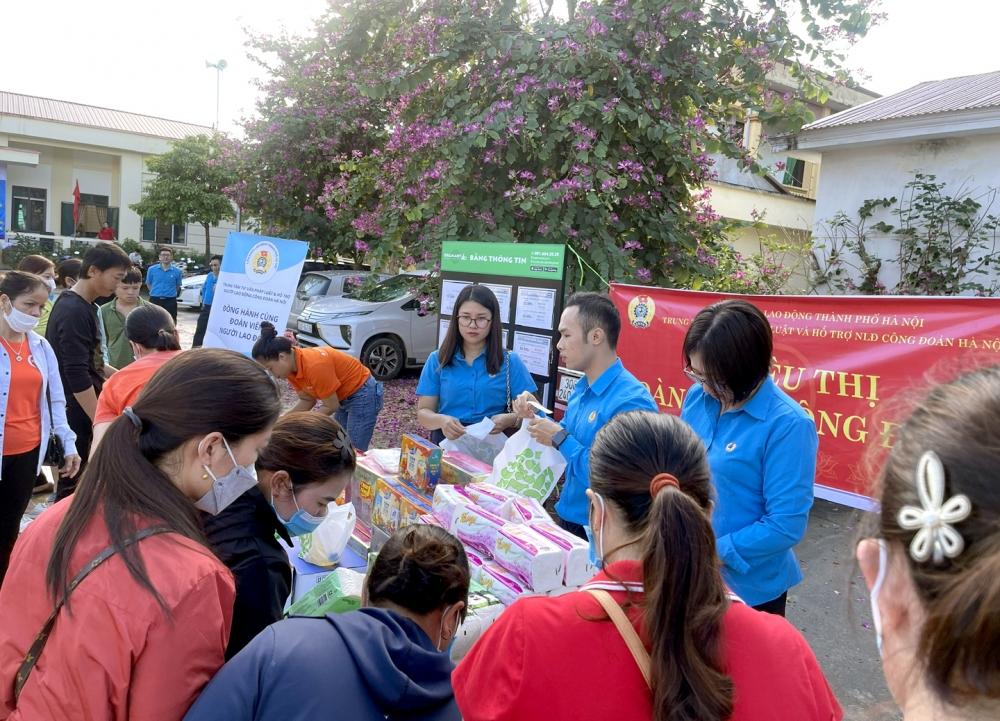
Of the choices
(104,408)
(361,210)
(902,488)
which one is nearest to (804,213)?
(361,210)

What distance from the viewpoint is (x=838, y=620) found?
4.17m

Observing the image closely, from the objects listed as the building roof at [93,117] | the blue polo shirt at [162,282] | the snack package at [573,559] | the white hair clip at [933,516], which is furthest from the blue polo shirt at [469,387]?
the building roof at [93,117]

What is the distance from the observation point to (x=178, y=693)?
1.23 m

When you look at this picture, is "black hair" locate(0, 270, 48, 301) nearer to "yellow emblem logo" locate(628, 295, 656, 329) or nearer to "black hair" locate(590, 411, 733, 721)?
"black hair" locate(590, 411, 733, 721)

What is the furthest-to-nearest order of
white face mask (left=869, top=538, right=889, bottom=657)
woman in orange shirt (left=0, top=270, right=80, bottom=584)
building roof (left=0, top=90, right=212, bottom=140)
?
building roof (left=0, top=90, right=212, bottom=140), woman in orange shirt (left=0, top=270, right=80, bottom=584), white face mask (left=869, top=538, right=889, bottom=657)

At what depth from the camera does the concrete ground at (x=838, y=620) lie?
336 centimetres

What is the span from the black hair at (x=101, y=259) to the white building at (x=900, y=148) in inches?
326

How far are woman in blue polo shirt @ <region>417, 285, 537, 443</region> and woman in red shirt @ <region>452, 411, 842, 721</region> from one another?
8.74 feet

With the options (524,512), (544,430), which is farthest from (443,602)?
(544,430)

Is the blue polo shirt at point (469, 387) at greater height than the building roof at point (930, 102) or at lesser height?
lesser

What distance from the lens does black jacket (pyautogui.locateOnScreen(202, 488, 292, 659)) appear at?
1.60 meters

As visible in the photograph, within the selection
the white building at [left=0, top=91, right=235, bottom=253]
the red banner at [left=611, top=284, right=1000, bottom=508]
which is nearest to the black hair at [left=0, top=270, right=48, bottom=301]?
the red banner at [left=611, top=284, right=1000, bottom=508]

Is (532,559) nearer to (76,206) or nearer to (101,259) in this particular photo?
(101,259)

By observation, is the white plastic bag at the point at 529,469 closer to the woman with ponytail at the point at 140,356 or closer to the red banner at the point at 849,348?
the woman with ponytail at the point at 140,356
